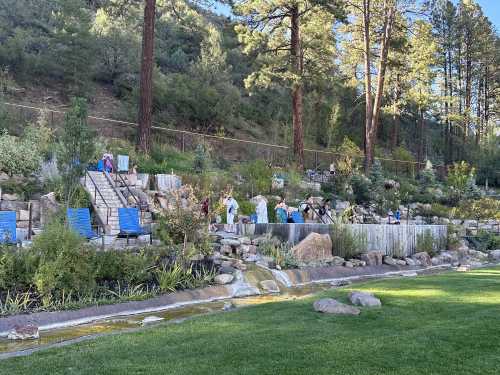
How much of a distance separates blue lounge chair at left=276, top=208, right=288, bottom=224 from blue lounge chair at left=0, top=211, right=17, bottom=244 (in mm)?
8145

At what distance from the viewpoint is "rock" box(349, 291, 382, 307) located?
7.52m

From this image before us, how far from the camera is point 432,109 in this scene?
37.1m

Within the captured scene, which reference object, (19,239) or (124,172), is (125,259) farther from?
(124,172)

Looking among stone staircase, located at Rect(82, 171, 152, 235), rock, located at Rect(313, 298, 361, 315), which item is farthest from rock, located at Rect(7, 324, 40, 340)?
stone staircase, located at Rect(82, 171, 152, 235)

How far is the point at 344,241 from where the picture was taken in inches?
574

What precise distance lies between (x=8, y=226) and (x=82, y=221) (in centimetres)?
160

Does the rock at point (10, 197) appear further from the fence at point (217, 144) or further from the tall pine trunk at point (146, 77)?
the fence at point (217, 144)

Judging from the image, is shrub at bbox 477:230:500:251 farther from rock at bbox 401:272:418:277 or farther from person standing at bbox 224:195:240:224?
person standing at bbox 224:195:240:224

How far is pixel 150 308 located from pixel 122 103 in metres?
21.6

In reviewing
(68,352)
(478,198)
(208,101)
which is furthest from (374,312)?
(208,101)

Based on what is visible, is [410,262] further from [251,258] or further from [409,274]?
[251,258]

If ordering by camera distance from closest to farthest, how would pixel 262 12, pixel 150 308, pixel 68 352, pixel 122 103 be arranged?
pixel 68 352 < pixel 150 308 < pixel 262 12 < pixel 122 103

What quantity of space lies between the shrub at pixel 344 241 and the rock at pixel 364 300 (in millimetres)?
6609

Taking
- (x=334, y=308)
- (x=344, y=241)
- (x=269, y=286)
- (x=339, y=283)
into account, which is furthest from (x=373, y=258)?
(x=334, y=308)
